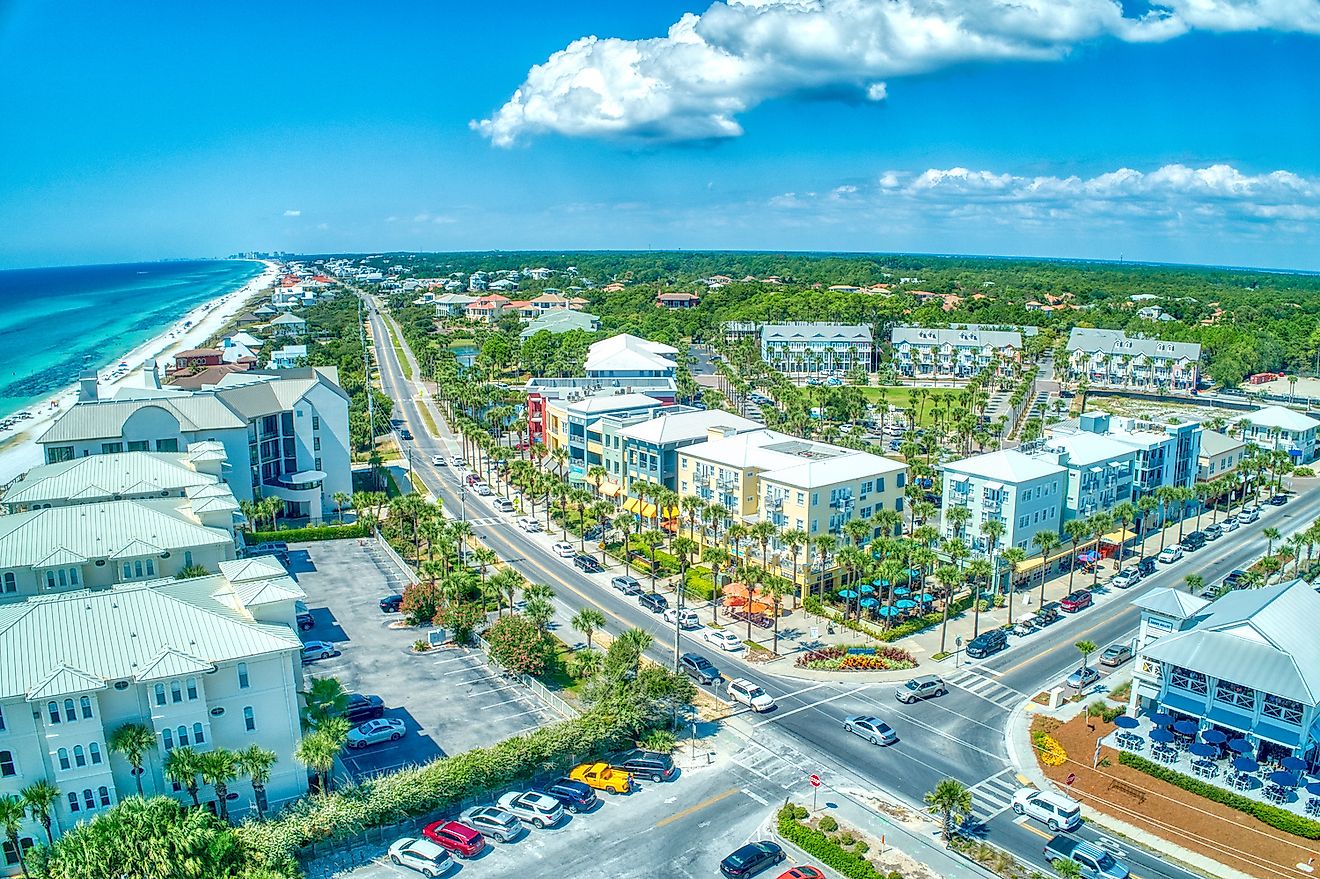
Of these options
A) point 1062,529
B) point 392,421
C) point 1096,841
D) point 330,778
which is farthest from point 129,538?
point 392,421

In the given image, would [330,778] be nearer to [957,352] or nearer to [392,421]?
[392,421]

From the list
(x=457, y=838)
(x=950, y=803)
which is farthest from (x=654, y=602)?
(x=950, y=803)

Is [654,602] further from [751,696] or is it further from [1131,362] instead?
[1131,362]

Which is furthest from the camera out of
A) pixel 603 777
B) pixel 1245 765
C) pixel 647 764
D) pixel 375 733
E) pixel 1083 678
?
pixel 1083 678

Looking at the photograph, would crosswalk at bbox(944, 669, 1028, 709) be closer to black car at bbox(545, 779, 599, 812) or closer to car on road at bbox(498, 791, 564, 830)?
black car at bbox(545, 779, 599, 812)

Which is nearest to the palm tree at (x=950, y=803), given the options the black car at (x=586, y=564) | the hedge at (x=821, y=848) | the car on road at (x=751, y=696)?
the hedge at (x=821, y=848)

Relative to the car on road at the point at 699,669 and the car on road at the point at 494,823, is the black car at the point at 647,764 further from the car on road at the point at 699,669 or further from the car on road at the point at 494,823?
the car on road at the point at 699,669
